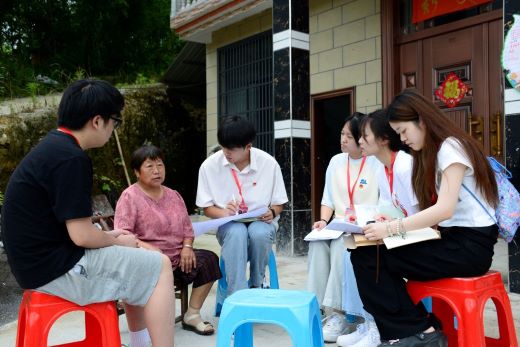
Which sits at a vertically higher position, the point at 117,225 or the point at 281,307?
the point at 117,225

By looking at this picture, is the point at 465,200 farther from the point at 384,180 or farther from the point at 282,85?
the point at 282,85

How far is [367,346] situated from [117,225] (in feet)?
5.36

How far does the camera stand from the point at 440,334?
239 cm

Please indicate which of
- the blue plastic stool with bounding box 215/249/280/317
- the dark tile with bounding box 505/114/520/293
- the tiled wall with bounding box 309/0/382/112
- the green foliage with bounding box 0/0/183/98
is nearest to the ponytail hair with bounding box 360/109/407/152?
the blue plastic stool with bounding box 215/249/280/317

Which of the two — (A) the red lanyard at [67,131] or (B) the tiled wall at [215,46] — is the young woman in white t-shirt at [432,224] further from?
(B) the tiled wall at [215,46]

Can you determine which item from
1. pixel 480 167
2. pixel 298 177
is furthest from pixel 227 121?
pixel 298 177

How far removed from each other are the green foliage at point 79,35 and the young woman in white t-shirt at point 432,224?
1001 centimetres

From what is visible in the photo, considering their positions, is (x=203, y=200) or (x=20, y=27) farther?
(x=20, y=27)

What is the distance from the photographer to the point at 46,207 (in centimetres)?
218

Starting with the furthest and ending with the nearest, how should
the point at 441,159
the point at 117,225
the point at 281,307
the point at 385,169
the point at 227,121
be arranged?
the point at 227,121 < the point at 117,225 < the point at 385,169 < the point at 441,159 < the point at 281,307

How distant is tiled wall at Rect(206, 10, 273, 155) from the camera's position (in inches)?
319

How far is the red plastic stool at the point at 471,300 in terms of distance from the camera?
2271 millimetres

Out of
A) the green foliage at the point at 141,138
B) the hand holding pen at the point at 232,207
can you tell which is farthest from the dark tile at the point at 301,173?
the green foliage at the point at 141,138

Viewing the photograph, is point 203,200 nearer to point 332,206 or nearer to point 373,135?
point 332,206
